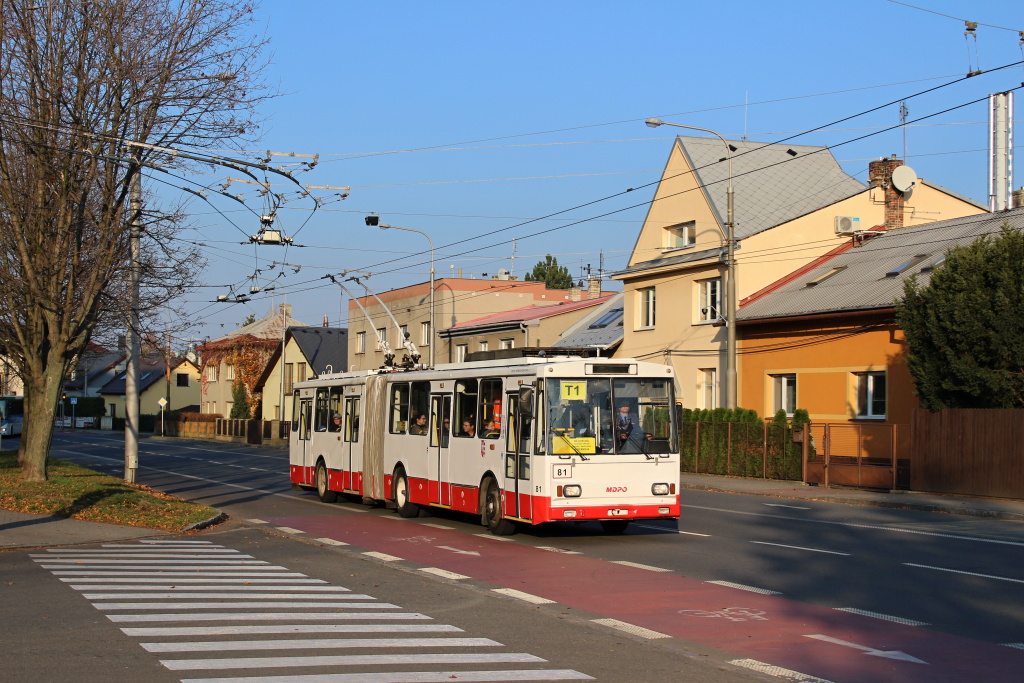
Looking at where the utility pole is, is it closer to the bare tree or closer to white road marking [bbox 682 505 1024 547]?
the bare tree

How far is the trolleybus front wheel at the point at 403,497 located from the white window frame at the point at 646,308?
21075 mm

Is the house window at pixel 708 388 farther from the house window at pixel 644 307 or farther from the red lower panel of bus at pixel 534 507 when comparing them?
the red lower panel of bus at pixel 534 507

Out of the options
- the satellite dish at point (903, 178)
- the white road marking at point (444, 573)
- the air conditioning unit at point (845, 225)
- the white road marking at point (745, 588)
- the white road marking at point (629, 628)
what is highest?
the satellite dish at point (903, 178)

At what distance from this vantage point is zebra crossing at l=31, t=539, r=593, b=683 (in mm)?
7531

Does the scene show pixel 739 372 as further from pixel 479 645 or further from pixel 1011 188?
pixel 479 645

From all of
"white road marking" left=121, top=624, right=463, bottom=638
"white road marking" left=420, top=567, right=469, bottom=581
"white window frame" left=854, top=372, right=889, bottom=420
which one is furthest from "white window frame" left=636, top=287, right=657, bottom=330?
"white road marking" left=121, top=624, right=463, bottom=638

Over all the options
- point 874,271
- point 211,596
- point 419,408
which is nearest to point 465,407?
point 419,408

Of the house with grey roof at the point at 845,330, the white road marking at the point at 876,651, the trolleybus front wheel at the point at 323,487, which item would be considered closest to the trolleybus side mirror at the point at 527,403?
the white road marking at the point at 876,651

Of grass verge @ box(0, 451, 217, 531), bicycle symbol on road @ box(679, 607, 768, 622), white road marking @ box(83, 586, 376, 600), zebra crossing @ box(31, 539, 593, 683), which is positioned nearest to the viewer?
zebra crossing @ box(31, 539, 593, 683)

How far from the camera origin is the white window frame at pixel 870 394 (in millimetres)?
30219

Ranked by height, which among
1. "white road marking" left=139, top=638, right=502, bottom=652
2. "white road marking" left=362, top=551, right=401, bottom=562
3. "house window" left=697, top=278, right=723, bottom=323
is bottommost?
"white road marking" left=362, top=551, right=401, bottom=562

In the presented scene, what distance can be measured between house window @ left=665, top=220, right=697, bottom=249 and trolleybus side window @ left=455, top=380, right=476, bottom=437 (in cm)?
2170

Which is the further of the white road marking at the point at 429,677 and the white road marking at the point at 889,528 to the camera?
the white road marking at the point at 889,528

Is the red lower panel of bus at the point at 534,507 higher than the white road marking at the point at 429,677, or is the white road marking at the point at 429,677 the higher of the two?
the red lower panel of bus at the point at 534,507
